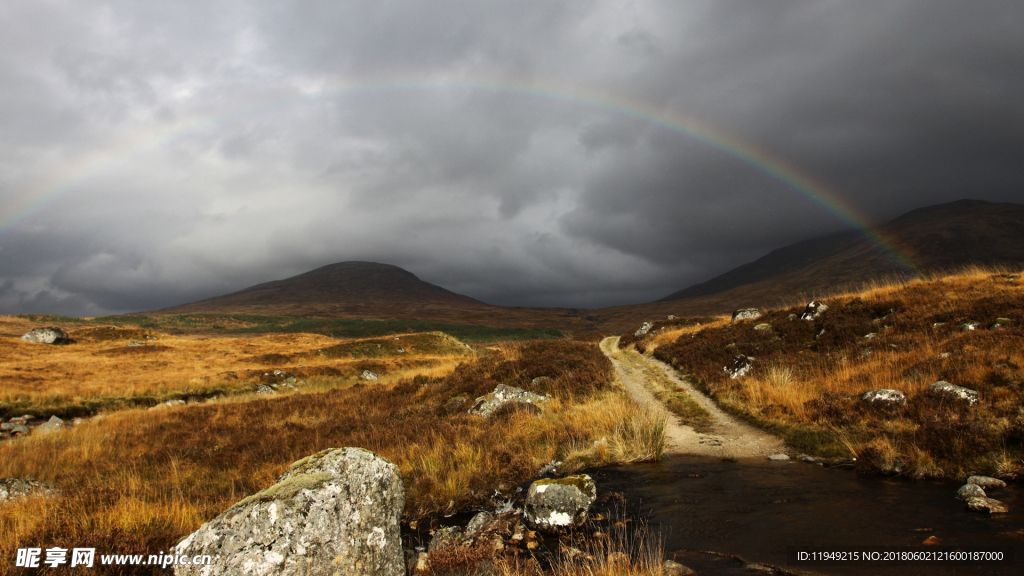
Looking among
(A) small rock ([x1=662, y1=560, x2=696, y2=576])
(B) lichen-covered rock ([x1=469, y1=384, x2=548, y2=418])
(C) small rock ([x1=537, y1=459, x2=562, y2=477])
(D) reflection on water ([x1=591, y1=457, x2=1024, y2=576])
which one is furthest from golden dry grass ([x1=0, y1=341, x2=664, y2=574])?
(A) small rock ([x1=662, y1=560, x2=696, y2=576])

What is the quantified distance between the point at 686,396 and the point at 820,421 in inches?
268

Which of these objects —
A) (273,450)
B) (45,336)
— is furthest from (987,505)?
(45,336)

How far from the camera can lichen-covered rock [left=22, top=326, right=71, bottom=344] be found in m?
51.1

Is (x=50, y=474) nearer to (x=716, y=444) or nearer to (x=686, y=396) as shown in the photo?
(x=716, y=444)

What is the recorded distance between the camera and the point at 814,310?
22.1 m

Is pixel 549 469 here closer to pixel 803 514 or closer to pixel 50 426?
pixel 803 514

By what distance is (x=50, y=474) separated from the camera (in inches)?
463

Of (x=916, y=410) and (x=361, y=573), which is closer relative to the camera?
(x=361, y=573)

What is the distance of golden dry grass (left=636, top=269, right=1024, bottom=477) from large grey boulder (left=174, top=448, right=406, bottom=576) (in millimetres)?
8060

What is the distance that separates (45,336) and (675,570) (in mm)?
74456

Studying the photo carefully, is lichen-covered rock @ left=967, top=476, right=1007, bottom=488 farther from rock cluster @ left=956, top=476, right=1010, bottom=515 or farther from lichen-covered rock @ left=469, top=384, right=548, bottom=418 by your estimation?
lichen-covered rock @ left=469, top=384, right=548, bottom=418

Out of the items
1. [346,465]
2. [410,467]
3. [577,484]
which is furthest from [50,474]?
[577,484]

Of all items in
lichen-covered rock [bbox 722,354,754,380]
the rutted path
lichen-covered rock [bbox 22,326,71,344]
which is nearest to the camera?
the rutted path

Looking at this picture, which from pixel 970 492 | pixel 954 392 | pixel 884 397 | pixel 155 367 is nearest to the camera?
pixel 970 492
